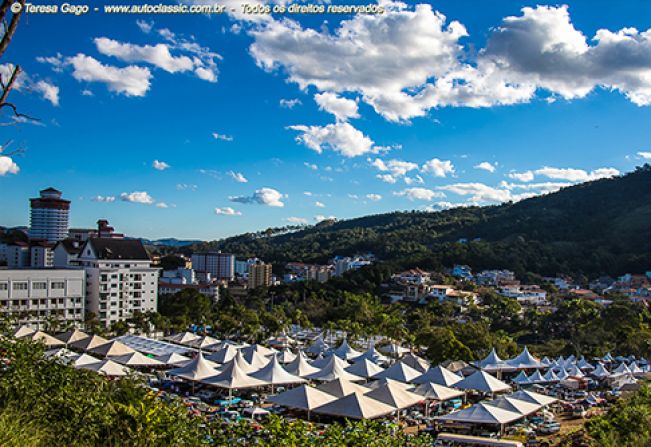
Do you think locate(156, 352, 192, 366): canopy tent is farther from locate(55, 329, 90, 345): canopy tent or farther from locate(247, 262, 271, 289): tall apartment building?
locate(247, 262, 271, 289): tall apartment building

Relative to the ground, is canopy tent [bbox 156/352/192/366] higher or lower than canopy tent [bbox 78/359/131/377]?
lower

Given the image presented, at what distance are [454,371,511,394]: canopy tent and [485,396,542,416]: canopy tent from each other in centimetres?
246

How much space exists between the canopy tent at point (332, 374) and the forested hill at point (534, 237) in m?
46.2

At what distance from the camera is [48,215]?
75.1 m

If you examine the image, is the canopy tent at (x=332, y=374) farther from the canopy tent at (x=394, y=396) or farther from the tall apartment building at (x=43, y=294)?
the tall apartment building at (x=43, y=294)

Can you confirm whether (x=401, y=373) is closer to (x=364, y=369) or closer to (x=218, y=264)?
(x=364, y=369)

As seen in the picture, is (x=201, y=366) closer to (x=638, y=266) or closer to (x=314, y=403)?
(x=314, y=403)

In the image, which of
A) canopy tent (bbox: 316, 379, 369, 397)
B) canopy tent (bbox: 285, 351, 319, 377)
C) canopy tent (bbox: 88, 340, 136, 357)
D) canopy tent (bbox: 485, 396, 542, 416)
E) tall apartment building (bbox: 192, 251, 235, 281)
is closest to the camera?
canopy tent (bbox: 485, 396, 542, 416)

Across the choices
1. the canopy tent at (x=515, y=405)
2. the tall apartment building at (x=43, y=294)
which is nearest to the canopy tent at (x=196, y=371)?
the canopy tent at (x=515, y=405)

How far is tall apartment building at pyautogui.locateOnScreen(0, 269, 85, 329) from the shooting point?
32812mm

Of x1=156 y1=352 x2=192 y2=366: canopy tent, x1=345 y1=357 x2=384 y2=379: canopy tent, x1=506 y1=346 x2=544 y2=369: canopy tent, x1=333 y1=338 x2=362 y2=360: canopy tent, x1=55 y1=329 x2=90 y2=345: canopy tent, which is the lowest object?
x1=506 y1=346 x2=544 y2=369: canopy tent

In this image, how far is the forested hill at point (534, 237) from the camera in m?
69.2

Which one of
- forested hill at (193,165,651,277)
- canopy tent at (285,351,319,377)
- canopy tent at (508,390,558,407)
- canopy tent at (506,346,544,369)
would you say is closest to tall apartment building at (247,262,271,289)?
forested hill at (193,165,651,277)

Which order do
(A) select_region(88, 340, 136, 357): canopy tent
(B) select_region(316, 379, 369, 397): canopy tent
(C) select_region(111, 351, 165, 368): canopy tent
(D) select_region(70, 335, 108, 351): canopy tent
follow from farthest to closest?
(D) select_region(70, 335, 108, 351): canopy tent, (A) select_region(88, 340, 136, 357): canopy tent, (C) select_region(111, 351, 165, 368): canopy tent, (B) select_region(316, 379, 369, 397): canopy tent
